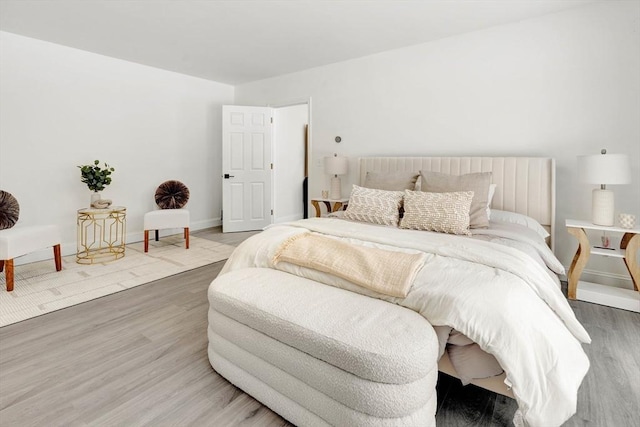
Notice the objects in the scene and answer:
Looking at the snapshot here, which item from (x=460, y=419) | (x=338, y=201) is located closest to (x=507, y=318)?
(x=460, y=419)

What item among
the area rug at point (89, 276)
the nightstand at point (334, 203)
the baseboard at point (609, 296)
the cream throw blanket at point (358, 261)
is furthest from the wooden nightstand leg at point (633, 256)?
the area rug at point (89, 276)

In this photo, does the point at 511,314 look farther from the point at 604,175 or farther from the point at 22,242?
the point at 22,242

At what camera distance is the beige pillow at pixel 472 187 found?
255 cm

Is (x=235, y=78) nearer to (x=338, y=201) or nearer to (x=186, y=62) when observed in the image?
(x=186, y=62)

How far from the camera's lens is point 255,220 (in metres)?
5.62

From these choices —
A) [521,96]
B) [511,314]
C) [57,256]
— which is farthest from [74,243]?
[521,96]

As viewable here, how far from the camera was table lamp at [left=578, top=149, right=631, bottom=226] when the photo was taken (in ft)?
8.03

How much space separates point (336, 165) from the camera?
4.25 m

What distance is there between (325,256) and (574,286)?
2.39 meters

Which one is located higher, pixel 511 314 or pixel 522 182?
pixel 522 182

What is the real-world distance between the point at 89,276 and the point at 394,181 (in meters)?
3.32

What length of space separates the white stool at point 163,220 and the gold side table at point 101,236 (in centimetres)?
29

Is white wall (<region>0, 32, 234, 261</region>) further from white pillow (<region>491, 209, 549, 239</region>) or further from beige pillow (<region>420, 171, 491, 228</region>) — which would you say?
white pillow (<region>491, 209, 549, 239</region>)

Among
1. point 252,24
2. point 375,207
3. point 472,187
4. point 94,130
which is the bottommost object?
point 375,207
